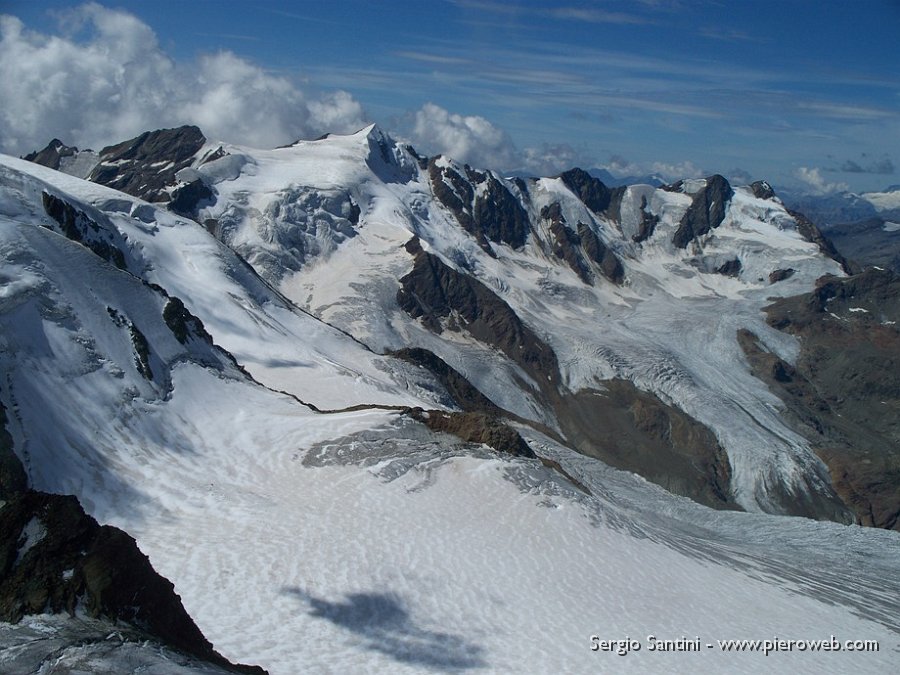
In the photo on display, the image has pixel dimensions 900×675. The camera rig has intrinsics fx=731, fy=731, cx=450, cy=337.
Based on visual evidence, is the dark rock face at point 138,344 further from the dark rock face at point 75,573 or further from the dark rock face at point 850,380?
the dark rock face at point 850,380

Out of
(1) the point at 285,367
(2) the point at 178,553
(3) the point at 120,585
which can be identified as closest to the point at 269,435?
(2) the point at 178,553

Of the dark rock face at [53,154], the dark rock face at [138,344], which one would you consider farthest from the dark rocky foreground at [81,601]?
the dark rock face at [53,154]

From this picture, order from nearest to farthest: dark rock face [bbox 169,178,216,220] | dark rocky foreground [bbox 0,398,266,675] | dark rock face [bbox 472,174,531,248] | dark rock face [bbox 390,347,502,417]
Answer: dark rocky foreground [bbox 0,398,266,675] → dark rock face [bbox 390,347,502,417] → dark rock face [bbox 169,178,216,220] → dark rock face [bbox 472,174,531,248]

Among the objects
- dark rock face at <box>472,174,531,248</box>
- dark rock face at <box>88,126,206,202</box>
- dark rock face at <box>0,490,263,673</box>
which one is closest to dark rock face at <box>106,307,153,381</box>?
dark rock face at <box>0,490,263,673</box>

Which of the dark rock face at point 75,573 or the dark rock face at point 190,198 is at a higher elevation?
the dark rock face at point 190,198

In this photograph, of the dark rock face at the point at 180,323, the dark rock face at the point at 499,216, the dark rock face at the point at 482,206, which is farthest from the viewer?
the dark rock face at the point at 499,216

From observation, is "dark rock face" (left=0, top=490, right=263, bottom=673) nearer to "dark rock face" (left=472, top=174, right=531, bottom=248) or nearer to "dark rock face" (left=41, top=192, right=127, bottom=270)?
"dark rock face" (left=41, top=192, right=127, bottom=270)

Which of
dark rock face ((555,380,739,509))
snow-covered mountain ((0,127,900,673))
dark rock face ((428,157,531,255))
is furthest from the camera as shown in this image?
dark rock face ((428,157,531,255))
